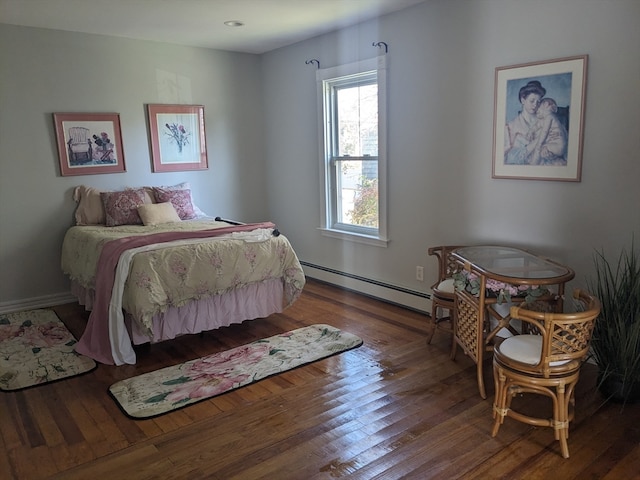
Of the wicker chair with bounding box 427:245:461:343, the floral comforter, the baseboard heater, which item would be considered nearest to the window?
the baseboard heater

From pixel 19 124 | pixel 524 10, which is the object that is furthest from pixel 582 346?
pixel 19 124

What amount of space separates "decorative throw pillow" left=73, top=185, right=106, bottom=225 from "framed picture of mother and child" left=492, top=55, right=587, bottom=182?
3376 mm

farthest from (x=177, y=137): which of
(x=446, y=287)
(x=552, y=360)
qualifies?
(x=552, y=360)

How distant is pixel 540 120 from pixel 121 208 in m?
3.42

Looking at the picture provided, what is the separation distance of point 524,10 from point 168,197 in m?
3.29

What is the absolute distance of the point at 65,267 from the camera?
13.9ft

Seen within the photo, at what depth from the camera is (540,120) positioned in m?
2.99

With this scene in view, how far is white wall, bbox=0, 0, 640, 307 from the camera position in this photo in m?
2.74

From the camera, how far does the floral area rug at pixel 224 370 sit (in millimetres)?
2664

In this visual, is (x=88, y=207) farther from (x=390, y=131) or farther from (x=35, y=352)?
(x=390, y=131)

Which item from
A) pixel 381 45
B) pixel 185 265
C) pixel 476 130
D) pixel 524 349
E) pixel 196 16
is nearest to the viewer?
pixel 524 349

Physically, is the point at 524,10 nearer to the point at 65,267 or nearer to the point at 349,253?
the point at 349,253

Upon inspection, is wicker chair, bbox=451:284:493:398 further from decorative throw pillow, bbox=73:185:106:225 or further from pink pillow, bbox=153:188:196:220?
decorative throw pillow, bbox=73:185:106:225

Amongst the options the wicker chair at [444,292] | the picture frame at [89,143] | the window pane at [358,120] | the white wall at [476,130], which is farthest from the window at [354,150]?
the picture frame at [89,143]
